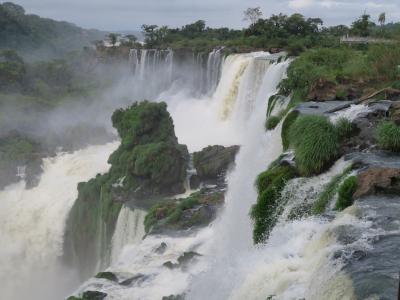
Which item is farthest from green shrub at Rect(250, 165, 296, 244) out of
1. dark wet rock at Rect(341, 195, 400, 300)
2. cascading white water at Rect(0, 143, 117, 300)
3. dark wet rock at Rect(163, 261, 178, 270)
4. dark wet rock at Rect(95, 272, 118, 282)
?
cascading white water at Rect(0, 143, 117, 300)

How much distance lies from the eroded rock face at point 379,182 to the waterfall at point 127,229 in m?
12.1

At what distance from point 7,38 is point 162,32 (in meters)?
34.7

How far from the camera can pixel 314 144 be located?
9.91 metres

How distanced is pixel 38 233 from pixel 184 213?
11.0 metres

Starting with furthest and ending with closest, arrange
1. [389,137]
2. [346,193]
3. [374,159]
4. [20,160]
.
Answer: [20,160], [389,137], [374,159], [346,193]

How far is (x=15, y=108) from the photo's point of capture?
4366 centimetres

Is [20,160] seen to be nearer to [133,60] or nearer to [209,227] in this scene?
[209,227]

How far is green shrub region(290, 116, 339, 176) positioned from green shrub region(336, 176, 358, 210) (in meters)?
1.30

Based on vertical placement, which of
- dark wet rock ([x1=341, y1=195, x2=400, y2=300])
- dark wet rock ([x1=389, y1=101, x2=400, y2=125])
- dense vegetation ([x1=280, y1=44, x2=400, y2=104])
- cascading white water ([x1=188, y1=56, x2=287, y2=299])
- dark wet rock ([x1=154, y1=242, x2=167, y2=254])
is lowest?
dark wet rock ([x1=154, y1=242, x2=167, y2=254])

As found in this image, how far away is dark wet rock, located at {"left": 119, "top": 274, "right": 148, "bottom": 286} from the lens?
13.4 metres

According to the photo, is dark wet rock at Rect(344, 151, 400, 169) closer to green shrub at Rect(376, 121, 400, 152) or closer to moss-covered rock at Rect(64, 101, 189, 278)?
green shrub at Rect(376, 121, 400, 152)

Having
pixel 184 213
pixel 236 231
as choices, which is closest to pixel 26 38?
pixel 184 213

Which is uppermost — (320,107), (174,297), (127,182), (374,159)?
(320,107)

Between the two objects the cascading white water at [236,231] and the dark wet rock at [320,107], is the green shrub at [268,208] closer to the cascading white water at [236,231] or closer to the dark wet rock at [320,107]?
the cascading white water at [236,231]
